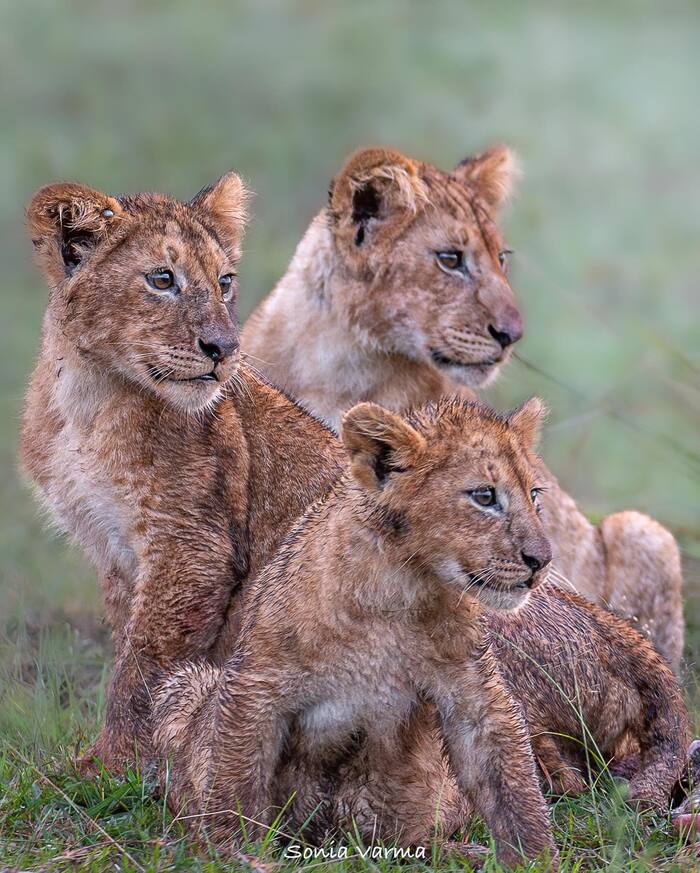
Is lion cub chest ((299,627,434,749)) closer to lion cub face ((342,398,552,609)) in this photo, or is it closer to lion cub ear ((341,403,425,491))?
lion cub face ((342,398,552,609))

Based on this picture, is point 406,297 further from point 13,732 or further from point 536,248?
point 536,248

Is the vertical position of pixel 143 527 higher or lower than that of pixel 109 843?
higher

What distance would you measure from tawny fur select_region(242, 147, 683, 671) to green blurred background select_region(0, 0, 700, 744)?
5263 millimetres

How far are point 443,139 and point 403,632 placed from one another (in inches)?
692

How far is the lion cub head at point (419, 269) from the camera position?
7.98m

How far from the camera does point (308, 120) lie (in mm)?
22094

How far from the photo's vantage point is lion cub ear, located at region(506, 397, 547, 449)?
5.88 meters

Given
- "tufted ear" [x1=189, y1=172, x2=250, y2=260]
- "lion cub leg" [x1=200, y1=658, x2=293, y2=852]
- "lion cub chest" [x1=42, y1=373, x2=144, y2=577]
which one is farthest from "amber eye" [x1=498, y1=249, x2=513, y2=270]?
"lion cub leg" [x1=200, y1=658, x2=293, y2=852]

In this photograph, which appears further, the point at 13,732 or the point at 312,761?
the point at 13,732

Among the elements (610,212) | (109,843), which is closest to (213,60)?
(610,212)

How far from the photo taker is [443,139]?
2244cm

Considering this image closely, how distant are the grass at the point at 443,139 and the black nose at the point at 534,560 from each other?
166 inches

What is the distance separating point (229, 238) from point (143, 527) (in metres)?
1.38

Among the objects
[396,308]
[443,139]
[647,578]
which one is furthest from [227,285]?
[443,139]
